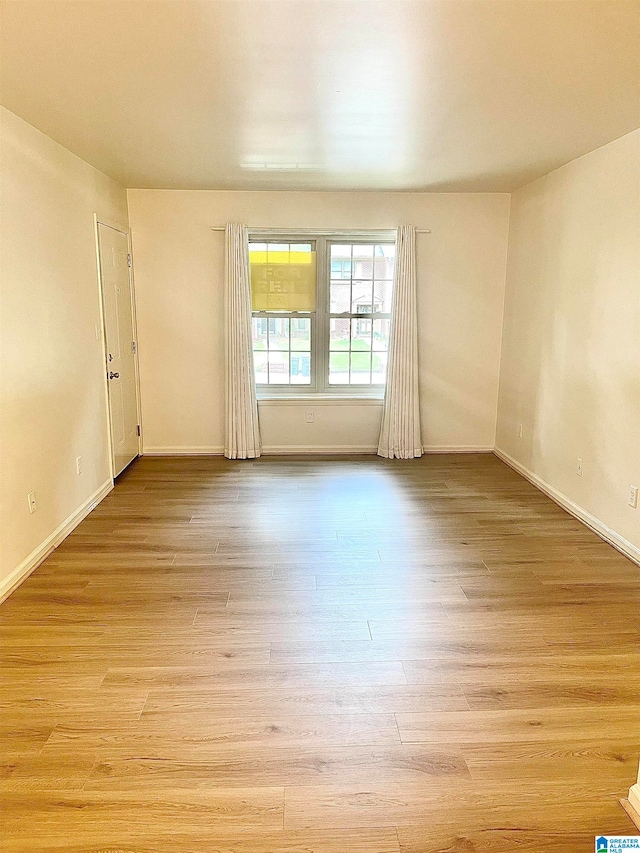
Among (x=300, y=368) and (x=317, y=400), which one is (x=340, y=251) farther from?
(x=317, y=400)

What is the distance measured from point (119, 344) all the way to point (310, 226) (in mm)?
2095

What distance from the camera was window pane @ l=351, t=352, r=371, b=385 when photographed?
5.63 m

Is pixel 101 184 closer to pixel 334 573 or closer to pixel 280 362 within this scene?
pixel 280 362

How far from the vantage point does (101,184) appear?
14.2 ft

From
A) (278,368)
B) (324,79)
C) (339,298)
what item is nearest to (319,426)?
(278,368)

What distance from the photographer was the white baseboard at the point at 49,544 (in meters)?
2.93

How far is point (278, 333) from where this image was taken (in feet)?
18.2

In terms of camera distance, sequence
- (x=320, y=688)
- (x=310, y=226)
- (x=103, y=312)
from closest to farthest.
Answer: (x=320, y=688)
(x=103, y=312)
(x=310, y=226)

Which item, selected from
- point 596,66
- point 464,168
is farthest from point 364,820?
point 464,168

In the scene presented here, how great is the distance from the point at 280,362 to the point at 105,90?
3.20 meters

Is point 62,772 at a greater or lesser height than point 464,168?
lesser

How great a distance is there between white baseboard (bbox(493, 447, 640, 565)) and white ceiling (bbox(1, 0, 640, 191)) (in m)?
2.46

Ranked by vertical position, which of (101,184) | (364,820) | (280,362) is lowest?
(364,820)

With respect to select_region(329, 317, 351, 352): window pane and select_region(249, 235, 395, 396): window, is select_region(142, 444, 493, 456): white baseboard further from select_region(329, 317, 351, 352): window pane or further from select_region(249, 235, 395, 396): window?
select_region(329, 317, 351, 352): window pane
